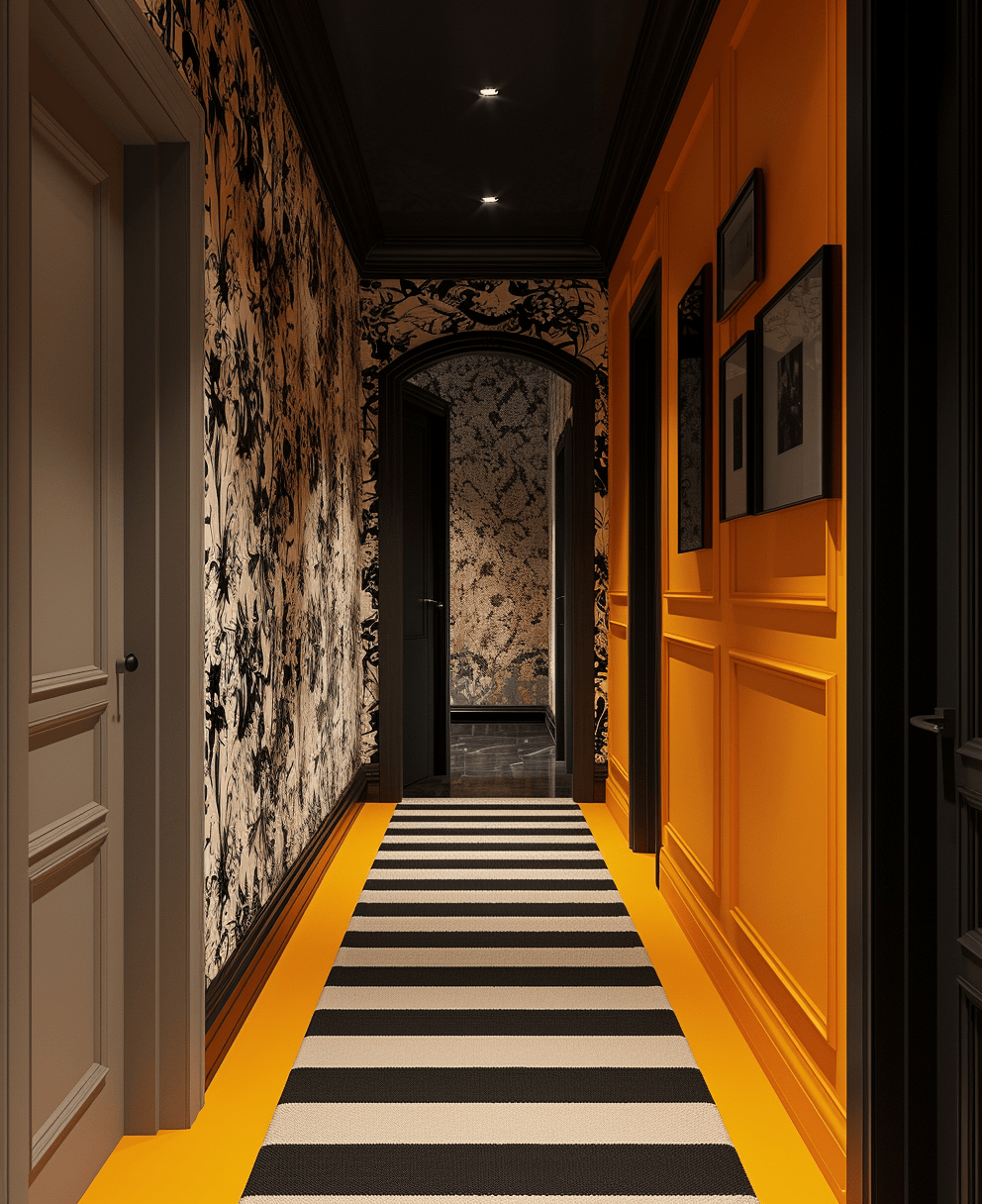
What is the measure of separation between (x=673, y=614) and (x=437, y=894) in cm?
134

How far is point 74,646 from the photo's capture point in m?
1.69

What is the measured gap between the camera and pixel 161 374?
1925 mm

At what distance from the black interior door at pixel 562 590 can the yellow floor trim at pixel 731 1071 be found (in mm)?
2387

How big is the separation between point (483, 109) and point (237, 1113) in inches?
130

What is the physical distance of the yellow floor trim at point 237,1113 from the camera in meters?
1.71

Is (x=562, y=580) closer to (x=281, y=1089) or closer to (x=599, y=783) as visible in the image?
(x=599, y=783)

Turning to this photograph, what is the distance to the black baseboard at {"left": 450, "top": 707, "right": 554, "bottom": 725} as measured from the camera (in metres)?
8.45

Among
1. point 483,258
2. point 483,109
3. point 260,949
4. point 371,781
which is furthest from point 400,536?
point 260,949

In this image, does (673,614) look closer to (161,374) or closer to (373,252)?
(161,374)

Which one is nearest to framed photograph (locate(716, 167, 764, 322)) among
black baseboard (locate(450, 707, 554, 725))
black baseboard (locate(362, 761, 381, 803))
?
black baseboard (locate(362, 761, 381, 803))

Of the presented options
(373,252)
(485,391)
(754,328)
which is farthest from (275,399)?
(485,391)

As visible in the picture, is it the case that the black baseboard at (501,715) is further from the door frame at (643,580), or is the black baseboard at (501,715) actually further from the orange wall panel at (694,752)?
the orange wall panel at (694,752)
